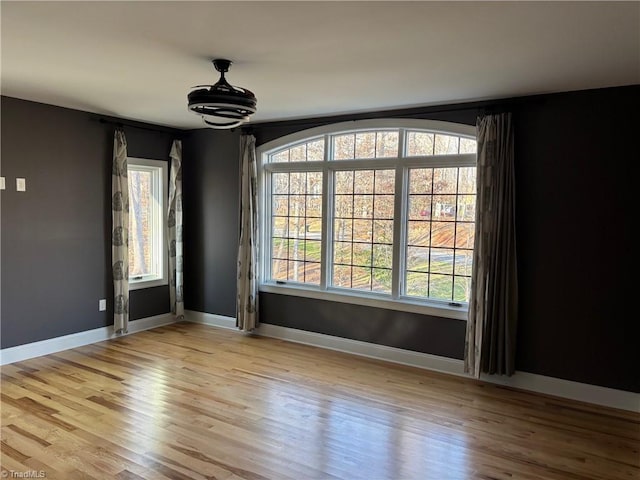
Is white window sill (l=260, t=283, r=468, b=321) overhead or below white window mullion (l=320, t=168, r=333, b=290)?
below

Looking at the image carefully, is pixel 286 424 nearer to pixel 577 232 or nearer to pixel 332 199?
pixel 332 199

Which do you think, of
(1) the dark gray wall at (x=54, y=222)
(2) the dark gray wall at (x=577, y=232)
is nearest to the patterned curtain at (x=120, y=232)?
(1) the dark gray wall at (x=54, y=222)

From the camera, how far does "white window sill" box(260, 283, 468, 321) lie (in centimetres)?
446

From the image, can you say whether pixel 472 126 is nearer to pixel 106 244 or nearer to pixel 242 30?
pixel 242 30

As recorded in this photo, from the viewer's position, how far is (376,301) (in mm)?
4875

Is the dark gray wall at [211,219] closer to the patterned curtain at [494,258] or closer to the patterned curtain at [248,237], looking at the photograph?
the patterned curtain at [248,237]

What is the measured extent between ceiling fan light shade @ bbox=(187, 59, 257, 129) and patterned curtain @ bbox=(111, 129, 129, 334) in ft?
8.36

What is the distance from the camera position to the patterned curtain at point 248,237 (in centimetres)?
555

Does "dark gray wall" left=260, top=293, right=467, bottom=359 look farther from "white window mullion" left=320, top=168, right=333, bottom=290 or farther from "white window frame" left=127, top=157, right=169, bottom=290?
"white window frame" left=127, top=157, right=169, bottom=290

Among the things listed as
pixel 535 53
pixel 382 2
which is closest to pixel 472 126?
pixel 535 53

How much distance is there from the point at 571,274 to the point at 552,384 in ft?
3.23

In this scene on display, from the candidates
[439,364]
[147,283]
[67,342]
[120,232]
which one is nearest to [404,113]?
[439,364]

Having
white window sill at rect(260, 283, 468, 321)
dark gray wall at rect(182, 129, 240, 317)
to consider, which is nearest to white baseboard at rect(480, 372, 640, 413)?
white window sill at rect(260, 283, 468, 321)

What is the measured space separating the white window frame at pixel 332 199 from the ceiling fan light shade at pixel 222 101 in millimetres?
1998
